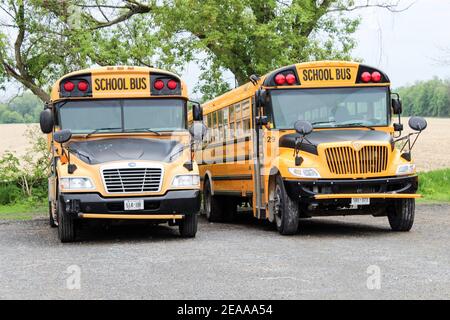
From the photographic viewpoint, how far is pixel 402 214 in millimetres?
14156

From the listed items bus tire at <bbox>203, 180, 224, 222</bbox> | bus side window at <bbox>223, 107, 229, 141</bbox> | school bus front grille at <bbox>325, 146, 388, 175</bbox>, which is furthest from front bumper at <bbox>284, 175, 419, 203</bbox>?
bus tire at <bbox>203, 180, 224, 222</bbox>

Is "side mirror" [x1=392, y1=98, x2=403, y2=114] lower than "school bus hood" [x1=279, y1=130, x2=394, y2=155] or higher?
higher

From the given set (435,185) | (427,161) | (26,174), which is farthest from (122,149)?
(427,161)

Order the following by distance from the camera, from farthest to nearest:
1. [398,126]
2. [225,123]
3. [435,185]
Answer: [435,185] < [225,123] < [398,126]

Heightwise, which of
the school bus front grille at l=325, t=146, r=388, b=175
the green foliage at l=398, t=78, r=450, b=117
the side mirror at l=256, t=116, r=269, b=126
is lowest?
the school bus front grille at l=325, t=146, r=388, b=175

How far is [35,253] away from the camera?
39.0 ft

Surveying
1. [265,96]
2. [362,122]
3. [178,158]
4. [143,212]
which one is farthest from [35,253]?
[362,122]

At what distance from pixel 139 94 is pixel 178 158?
1.43 metres

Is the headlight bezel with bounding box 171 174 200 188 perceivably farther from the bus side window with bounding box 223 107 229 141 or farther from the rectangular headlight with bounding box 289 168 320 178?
the bus side window with bounding box 223 107 229 141

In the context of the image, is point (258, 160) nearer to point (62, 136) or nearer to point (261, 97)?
point (261, 97)

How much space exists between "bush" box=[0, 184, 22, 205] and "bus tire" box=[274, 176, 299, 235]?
12727 millimetres

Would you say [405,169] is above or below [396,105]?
below

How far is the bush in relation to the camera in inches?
984

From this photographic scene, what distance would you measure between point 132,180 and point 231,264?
10.0 ft
